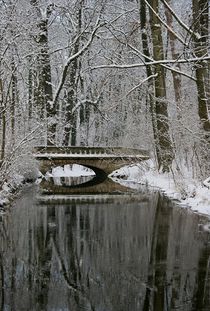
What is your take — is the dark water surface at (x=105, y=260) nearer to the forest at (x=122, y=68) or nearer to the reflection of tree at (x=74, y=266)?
the reflection of tree at (x=74, y=266)

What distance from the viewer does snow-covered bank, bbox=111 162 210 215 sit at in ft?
40.7

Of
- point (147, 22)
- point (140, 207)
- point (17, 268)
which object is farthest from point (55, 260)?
point (147, 22)

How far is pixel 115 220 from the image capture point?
446 inches

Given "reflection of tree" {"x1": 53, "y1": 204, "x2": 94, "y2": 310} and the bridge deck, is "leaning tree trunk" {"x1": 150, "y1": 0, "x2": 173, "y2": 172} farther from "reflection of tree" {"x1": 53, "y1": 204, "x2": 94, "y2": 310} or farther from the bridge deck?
"reflection of tree" {"x1": 53, "y1": 204, "x2": 94, "y2": 310}

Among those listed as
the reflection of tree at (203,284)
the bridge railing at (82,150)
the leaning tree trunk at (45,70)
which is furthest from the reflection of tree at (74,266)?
the leaning tree trunk at (45,70)

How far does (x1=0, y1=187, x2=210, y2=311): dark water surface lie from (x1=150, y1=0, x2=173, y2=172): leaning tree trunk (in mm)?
6613

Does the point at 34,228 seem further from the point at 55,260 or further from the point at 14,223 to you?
the point at 55,260

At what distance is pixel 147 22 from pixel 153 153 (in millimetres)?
5937

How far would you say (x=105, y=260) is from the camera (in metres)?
7.48

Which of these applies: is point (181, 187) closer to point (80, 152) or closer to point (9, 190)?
point (9, 190)

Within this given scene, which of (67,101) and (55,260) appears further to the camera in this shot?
(67,101)

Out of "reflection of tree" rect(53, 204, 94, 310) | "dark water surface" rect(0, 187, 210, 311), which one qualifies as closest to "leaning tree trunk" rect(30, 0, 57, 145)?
"dark water surface" rect(0, 187, 210, 311)

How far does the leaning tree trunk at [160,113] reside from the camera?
19.1 metres

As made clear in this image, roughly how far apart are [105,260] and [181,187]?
7.38 meters
